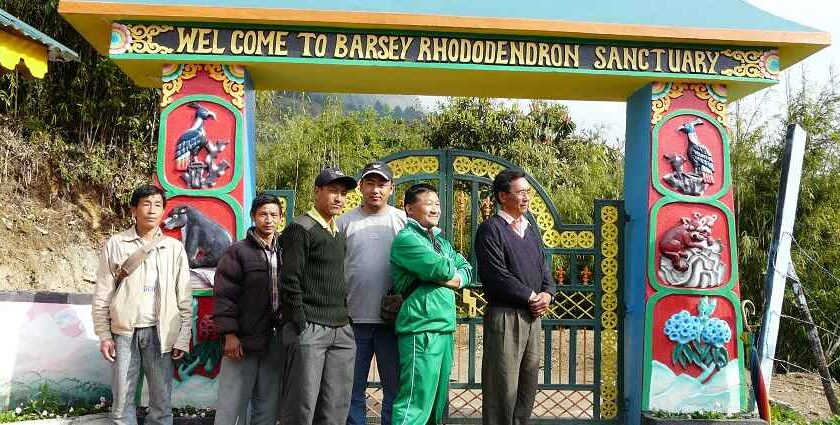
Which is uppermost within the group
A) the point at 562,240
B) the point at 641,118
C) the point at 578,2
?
the point at 578,2

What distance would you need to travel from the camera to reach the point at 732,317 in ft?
16.3

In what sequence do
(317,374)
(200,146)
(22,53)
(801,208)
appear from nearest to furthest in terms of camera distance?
(317,374) < (22,53) < (200,146) < (801,208)

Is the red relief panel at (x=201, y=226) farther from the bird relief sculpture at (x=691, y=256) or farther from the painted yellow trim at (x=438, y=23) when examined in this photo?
the bird relief sculpture at (x=691, y=256)

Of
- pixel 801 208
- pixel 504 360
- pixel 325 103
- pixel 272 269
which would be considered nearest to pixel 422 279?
pixel 504 360

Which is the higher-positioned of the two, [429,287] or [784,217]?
[784,217]

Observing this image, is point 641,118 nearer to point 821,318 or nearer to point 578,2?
point 578,2

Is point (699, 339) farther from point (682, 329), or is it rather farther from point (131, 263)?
point (131, 263)

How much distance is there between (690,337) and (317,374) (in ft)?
8.62

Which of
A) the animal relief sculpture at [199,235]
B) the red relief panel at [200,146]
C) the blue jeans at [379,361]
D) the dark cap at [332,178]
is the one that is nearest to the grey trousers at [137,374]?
the animal relief sculpture at [199,235]

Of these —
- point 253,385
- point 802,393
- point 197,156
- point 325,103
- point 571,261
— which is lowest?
point 802,393

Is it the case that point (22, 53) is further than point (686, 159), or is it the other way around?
point (686, 159)

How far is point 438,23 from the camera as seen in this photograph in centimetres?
464

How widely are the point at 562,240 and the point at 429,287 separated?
5.25 feet

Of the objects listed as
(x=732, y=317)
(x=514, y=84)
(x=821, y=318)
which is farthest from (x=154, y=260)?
(x=821, y=318)
